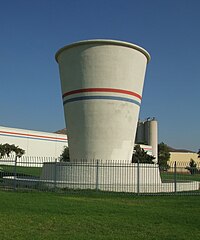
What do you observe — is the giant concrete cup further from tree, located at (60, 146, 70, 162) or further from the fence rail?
tree, located at (60, 146, 70, 162)

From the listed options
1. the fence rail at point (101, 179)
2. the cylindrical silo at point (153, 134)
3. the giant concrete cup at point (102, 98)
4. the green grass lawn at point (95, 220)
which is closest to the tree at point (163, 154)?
the cylindrical silo at point (153, 134)

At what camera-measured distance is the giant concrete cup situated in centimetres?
2119

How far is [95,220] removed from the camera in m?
10.1

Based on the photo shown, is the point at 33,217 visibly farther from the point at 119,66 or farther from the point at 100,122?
the point at 119,66

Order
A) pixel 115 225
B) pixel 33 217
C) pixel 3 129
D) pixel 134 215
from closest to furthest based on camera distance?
pixel 115 225 < pixel 33 217 < pixel 134 215 < pixel 3 129

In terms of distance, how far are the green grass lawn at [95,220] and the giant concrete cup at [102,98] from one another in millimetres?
7408

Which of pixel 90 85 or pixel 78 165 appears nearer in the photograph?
pixel 78 165

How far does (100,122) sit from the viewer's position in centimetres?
2114

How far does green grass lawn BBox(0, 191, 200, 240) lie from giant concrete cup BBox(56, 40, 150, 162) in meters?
7.41

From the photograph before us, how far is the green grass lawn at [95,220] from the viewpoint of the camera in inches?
328

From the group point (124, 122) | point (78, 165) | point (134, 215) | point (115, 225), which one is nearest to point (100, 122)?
point (124, 122)

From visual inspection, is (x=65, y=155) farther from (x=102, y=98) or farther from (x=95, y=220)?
(x=95, y=220)

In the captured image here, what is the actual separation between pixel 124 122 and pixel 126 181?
3993 mm

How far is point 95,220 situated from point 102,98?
12.0 metres
